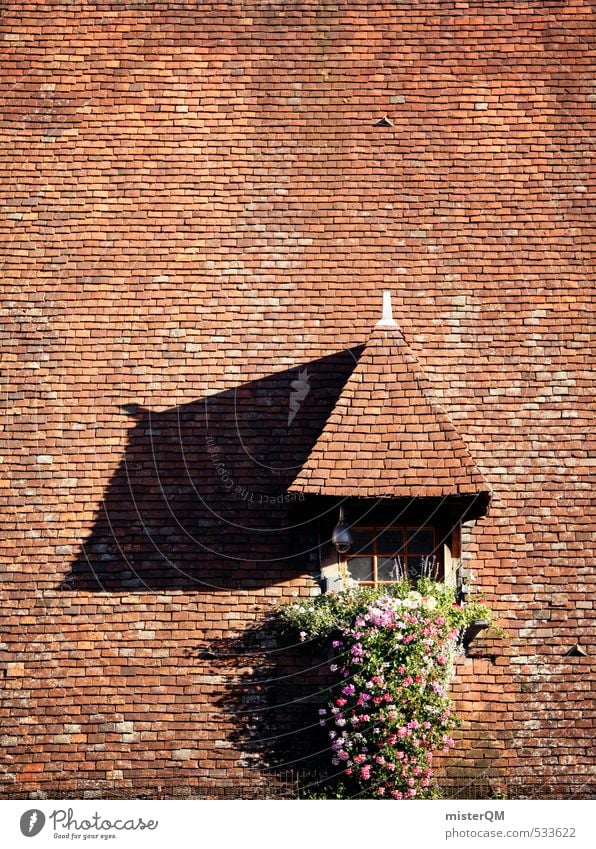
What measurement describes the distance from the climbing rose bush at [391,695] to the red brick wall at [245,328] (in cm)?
74

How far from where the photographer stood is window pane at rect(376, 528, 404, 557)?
1236 centimetres

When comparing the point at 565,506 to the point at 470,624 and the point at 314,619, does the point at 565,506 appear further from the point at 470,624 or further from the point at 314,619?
the point at 314,619

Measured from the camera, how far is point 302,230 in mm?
14219

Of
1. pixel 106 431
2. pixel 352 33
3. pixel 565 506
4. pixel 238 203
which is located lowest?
pixel 565 506

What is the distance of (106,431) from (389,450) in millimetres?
3711

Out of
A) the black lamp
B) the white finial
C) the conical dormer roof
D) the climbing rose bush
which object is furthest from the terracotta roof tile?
the climbing rose bush

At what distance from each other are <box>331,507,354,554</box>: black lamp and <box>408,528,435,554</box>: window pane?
27.6 inches

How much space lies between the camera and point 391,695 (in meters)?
11.3

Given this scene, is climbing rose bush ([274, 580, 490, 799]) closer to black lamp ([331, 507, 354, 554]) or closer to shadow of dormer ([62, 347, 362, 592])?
black lamp ([331, 507, 354, 554])

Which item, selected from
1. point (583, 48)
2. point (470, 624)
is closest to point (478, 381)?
point (470, 624)

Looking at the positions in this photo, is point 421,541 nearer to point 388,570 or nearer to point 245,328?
point 388,570

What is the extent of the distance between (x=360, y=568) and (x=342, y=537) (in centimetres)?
43

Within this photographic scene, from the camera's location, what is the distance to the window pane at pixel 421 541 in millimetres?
12359

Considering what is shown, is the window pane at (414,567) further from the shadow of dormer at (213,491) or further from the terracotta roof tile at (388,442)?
the shadow of dormer at (213,491)
